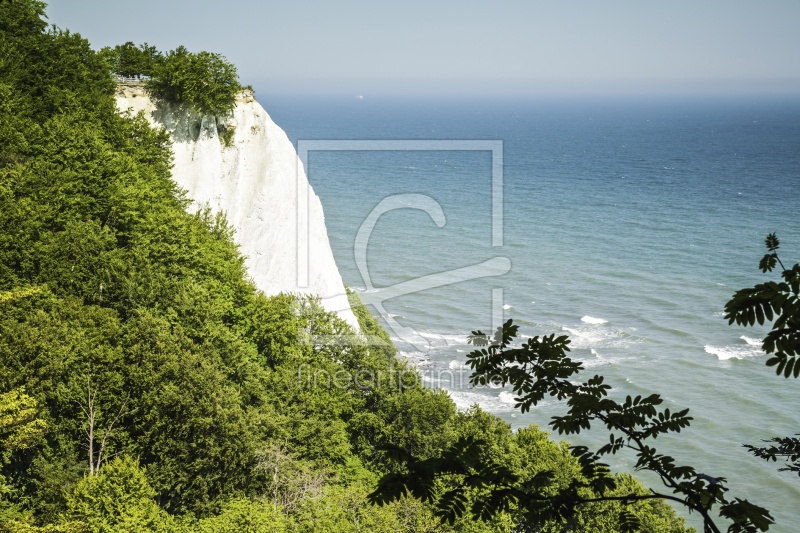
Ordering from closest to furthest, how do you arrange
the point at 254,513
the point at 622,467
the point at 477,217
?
the point at 254,513 → the point at 622,467 → the point at 477,217

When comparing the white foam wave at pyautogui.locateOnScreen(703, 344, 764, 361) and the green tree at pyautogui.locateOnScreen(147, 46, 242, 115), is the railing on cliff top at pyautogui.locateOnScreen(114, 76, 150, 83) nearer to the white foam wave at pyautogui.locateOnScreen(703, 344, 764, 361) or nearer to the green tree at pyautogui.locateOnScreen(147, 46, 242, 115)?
the green tree at pyautogui.locateOnScreen(147, 46, 242, 115)

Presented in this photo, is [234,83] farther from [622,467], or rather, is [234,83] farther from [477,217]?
[477,217]

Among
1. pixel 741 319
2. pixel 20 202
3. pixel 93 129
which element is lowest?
pixel 741 319

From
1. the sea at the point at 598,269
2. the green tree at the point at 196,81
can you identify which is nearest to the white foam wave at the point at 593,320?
the sea at the point at 598,269

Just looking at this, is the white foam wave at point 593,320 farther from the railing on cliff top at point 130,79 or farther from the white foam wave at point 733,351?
the railing on cliff top at point 130,79

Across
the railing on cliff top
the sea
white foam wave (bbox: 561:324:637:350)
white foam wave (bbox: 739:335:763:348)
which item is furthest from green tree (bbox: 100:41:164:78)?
white foam wave (bbox: 739:335:763:348)

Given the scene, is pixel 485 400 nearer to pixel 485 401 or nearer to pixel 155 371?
pixel 485 401

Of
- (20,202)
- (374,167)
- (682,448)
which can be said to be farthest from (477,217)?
(20,202)
